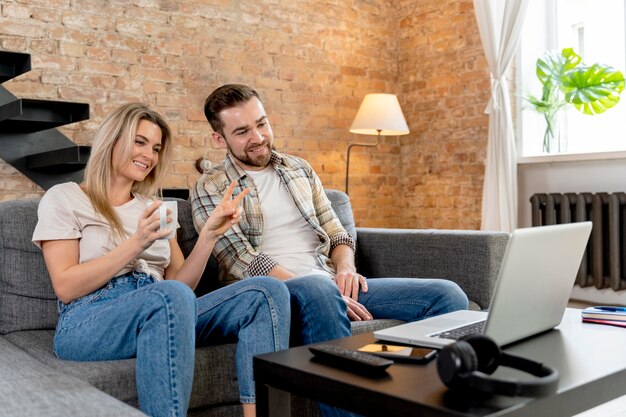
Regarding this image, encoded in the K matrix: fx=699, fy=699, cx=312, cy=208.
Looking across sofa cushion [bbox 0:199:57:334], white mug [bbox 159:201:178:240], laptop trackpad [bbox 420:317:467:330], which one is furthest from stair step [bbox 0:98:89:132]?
laptop trackpad [bbox 420:317:467:330]

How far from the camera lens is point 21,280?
1.97 metres

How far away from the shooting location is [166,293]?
1.59 metres

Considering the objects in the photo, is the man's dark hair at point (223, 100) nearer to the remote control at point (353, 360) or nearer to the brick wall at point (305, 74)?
the remote control at point (353, 360)

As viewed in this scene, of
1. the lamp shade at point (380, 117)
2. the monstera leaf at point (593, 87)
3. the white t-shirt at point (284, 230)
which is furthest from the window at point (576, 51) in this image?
the white t-shirt at point (284, 230)

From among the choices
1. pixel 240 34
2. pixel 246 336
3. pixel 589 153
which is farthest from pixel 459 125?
pixel 246 336

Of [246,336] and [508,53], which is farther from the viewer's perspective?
[508,53]

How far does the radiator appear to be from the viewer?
406cm

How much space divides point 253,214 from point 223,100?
1.36ft

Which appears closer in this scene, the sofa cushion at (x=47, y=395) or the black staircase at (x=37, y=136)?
the sofa cushion at (x=47, y=395)

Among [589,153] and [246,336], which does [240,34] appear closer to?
[589,153]

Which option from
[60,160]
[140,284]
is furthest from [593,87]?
[140,284]

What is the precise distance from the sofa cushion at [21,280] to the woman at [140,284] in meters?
0.19

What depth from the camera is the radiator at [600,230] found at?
13.3ft

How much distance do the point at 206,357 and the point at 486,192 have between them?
3295mm
